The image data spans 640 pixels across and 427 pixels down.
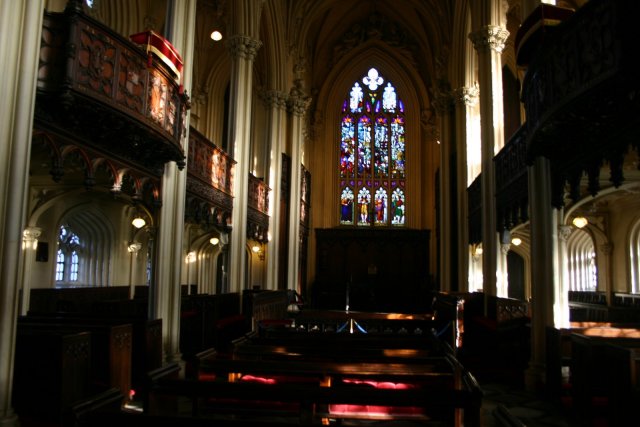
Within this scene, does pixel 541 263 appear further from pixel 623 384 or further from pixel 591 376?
pixel 623 384

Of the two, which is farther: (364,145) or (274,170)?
(364,145)

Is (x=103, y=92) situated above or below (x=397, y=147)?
below

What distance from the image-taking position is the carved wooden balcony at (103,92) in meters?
7.12

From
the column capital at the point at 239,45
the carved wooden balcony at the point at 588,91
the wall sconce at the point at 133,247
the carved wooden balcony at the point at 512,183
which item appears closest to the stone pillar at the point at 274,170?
the wall sconce at the point at 133,247

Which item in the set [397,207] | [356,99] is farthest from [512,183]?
[356,99]

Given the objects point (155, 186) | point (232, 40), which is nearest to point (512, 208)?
point (155, 186)

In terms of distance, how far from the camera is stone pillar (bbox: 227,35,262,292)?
16250 mm

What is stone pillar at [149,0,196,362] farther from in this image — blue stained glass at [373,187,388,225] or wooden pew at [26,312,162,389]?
blue stained glass at [373,187,388,225]

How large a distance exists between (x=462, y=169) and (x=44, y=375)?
1649 cm

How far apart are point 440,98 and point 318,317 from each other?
12469 mm

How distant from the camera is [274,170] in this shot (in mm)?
21234

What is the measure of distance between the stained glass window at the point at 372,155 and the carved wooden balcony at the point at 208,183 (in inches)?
572

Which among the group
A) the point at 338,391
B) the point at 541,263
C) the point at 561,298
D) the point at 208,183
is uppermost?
the point at 208,183

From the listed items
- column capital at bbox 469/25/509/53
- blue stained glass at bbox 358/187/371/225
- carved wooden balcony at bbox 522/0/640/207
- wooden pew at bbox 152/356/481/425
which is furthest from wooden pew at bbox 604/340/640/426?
blue stained glass at bbox 358/187/371/225
